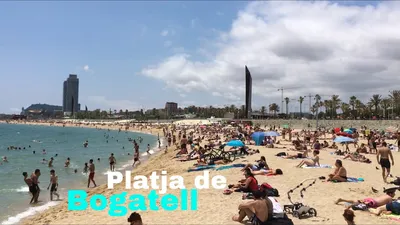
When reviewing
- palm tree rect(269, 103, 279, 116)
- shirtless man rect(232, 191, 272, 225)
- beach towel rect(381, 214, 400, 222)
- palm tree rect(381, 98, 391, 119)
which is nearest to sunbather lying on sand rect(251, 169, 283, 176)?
beach towel rect(381, 214, 400, 222)

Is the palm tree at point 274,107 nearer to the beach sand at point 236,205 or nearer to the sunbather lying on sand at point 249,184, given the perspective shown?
the beach sand at point 236,205

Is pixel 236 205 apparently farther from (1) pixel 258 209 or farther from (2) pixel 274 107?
(2) pixel 274 107

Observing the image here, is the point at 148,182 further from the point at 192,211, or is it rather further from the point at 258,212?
the point at 258,212

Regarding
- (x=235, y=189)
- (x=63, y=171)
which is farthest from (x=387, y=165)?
(x=63, y=171)

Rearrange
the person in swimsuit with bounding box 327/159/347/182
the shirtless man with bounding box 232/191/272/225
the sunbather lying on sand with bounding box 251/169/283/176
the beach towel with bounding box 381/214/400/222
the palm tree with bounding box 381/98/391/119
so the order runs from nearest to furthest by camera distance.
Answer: the shirtless man with bounding box 232/191/272/225, the beach towel with bounding box 381/214/400/222, the person in swimsuit with bounding box 327/159/347/182, the sunbather lying on sand with bounding box 251/169/283/176, the palm tree with bounding box 381/98/391/119

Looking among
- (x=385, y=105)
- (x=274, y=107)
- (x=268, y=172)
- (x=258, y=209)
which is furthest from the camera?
(x=274, y=107)

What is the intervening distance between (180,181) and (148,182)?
64.4 inches

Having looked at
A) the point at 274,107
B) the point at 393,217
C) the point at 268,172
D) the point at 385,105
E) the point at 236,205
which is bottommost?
the point at 236,205

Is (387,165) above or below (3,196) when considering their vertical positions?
above

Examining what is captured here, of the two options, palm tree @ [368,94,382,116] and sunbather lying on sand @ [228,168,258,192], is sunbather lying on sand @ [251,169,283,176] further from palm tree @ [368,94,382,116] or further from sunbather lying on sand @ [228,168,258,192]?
palm tree @ [368,94,382,116]

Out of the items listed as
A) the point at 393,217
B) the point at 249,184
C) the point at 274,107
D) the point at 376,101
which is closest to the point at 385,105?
the point at 376,101

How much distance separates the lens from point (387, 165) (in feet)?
36.5

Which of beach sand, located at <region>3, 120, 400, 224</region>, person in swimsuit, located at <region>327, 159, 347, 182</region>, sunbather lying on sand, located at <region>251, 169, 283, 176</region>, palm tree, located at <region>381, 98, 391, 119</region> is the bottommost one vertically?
beach sand, located at <region>3, 120, 400, 224</region>

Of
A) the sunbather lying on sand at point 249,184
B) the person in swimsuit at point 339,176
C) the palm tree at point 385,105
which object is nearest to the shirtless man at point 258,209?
the sunbather lying on sand at point 249,184
